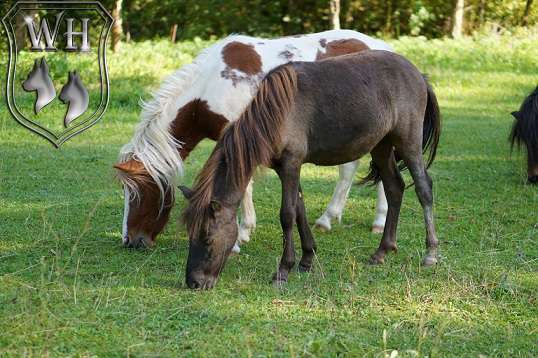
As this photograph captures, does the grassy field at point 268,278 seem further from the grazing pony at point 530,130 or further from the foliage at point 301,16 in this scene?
the foliage at point 301,16

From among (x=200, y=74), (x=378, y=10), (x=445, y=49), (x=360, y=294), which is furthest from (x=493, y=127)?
(x=378, y=10)

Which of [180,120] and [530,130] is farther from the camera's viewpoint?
[530,130]

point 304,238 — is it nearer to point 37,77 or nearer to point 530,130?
point 530,130

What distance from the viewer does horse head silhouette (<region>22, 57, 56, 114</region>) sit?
492 inches

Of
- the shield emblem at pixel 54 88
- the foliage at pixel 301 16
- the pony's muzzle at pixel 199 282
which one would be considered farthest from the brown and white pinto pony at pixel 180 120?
the foliage at pixel 301 16

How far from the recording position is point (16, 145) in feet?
34.9

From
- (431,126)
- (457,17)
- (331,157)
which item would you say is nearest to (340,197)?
(431,126)

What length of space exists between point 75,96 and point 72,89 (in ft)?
0.58

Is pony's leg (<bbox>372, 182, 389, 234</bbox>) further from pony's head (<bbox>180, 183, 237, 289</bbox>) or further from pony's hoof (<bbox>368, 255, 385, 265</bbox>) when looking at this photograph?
pony's head (<bbox>180, 183, 237, 289</bbox>)

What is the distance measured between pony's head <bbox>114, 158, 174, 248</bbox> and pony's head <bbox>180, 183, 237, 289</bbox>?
3.52ft

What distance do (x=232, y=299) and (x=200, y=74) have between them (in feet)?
7.40

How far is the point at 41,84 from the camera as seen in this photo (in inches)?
512

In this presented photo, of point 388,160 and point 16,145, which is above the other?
point 388,160

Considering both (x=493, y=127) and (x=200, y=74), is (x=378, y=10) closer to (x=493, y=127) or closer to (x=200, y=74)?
(x=493, y=127)
